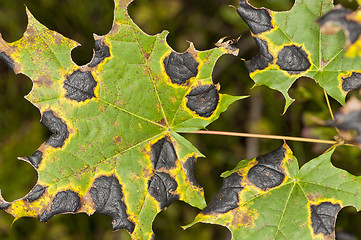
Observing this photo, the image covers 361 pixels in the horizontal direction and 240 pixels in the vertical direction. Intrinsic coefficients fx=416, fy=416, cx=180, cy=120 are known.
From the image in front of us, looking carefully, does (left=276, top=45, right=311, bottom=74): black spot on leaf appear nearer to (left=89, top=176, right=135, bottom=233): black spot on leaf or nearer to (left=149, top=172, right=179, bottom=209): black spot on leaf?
(left=149, top=172, right=179, bottom=209): black spot on leaf

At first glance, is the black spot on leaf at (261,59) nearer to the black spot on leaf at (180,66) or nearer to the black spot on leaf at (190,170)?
the black spot on leaf at (180,66)

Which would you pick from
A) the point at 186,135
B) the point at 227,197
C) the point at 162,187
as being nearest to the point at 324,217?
the point at 227,197

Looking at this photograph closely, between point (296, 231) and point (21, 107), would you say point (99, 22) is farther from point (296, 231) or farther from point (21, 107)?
point (296, 231)

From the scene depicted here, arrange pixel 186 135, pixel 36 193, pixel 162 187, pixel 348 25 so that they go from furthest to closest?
pixel 186 135, pixel 162 187, pixel 36 193, pixel 348 25

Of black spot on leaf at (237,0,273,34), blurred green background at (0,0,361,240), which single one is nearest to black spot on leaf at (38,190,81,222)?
black spot on leaf at (237,0,273,34)

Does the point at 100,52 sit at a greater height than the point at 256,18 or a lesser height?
greater

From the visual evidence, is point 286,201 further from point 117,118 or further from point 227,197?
point 117,118
